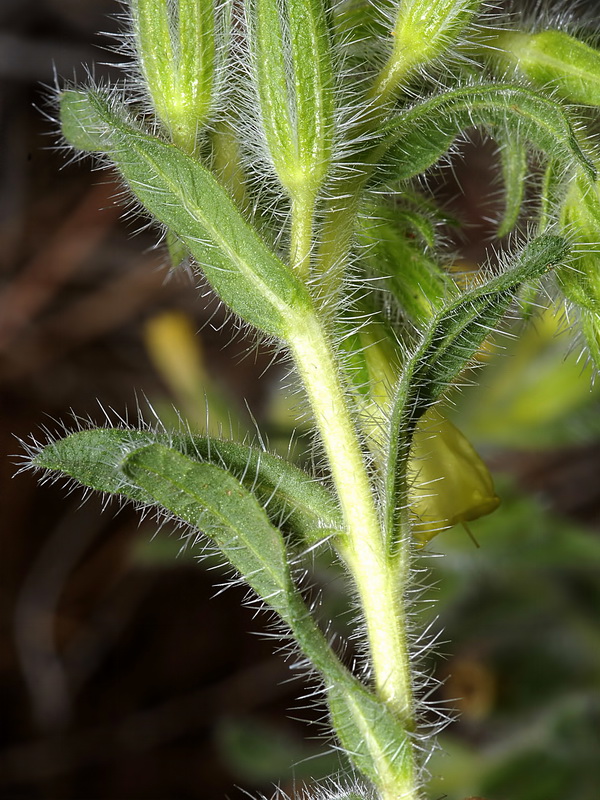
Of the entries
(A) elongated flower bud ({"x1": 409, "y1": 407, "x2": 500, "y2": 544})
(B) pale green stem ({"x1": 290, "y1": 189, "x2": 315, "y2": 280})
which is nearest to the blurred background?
(A) elongated flower bud ({"x1": 409, "y1": 407, "x2": 500, "y2": 544})

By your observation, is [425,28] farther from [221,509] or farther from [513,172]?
[221,509]

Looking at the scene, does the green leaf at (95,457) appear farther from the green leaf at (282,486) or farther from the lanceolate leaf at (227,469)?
the green leaf at (282,486)

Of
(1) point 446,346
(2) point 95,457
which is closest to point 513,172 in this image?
(1) point 446,346

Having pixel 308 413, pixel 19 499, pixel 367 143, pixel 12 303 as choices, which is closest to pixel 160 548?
pixel 19 499

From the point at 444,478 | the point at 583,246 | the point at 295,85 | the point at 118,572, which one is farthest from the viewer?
the point at 118,572

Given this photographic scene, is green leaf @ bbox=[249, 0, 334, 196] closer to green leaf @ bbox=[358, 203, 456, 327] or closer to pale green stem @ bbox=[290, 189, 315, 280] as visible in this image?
pale green stem @ bbox=[290, 189, 315, 280]

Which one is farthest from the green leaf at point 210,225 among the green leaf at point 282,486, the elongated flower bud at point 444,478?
the elongated flower bud at point 444,478

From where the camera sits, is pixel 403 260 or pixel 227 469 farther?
pixel 403 260
